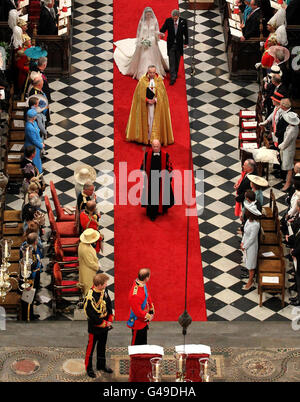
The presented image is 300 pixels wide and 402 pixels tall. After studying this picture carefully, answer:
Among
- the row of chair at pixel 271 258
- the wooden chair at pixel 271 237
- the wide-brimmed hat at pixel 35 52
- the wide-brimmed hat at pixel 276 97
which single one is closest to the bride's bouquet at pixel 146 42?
the wide-brimmed hat at pixel 35 52

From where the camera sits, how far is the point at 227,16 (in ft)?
73.4

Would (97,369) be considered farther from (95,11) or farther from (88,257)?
(95,11)

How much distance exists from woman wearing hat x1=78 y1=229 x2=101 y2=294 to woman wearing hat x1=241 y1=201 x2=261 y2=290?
7.63ft

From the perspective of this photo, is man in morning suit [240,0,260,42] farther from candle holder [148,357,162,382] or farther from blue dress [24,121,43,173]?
candle holder [148,357,162,382]

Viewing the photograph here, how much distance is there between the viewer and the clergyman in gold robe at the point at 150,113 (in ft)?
61.1

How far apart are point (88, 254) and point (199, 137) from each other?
18.5ft

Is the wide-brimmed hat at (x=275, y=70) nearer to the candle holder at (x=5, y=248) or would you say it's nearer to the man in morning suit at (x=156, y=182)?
the man in morning suit at (x=156, y=182)

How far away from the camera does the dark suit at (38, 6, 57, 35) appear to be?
20938 millimetres

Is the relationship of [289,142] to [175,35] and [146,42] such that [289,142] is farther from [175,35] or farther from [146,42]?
[146,42]

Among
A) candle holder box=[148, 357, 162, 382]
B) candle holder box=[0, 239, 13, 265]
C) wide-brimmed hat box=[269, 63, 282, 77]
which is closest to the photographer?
candle holder box=[148, 357, 162, 382]

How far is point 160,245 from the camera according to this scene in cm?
1688

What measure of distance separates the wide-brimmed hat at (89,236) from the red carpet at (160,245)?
1.42 metres

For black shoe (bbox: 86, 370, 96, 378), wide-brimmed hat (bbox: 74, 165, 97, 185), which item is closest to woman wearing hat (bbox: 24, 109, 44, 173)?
wide-brimmed hat (bbox: 74, 165, 97, 185)

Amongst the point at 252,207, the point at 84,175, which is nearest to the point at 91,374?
the point at 252,207
